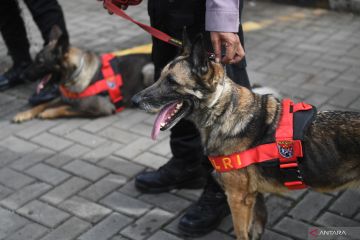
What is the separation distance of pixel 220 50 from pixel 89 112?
2691mm

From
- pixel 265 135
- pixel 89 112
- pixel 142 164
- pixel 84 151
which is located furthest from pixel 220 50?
pixel 89 112

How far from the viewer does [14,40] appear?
6.32m

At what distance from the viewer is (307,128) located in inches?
123

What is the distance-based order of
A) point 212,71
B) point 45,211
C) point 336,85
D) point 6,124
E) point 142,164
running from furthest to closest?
point 336,85 < point 6,124 < point 142,164 < point 45,211 < point 212,71

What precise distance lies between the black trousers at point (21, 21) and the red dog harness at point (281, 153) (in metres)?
3.11

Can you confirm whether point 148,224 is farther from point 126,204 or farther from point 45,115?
point 45,115

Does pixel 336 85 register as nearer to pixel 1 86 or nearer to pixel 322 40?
pixel 322 40

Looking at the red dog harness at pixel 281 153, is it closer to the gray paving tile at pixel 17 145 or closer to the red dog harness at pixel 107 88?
the gray paving tile at pixel 17 145

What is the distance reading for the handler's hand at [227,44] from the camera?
313 centimetres

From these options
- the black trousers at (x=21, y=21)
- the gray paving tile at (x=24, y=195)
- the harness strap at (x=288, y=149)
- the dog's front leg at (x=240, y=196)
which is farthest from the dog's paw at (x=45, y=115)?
the harness strap at (x=288, y=149)

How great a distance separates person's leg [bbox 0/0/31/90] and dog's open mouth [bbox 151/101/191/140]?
3.60m

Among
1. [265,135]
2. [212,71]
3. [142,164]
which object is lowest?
[142,164]

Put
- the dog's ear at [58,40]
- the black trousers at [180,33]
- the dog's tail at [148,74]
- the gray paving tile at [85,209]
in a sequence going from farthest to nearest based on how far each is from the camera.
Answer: the dog's tail at [148,74] → the dog's ear at [58,40] → the gray paving tile at [85,209] → the black trousers at [180,33]

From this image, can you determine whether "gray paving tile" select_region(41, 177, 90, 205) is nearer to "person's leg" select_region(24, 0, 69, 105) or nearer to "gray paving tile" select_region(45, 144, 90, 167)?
"gray paving tile" select_region(45, 144, 90, 167)
